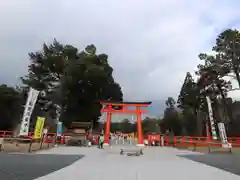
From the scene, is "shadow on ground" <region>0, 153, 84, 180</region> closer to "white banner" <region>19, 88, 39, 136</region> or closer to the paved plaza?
the paved plaza

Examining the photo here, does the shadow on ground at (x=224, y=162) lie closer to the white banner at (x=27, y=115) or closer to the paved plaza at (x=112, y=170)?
the paved plaza at (x=112, y=170)

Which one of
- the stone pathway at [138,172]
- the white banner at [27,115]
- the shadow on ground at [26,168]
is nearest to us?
the shadow on ground at [26,168]

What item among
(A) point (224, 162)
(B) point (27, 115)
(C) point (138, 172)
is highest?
(B) point (27, 115)

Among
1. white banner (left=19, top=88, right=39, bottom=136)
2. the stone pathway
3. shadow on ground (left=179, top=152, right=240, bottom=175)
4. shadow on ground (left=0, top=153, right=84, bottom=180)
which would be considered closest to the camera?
shadow on ground (left=0, top=153, right=84, bottom=180)

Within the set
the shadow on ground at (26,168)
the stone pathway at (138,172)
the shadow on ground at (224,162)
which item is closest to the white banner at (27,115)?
the shadow on ground at (26,168)

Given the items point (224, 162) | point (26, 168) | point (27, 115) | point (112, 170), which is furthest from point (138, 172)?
point (27, 115)

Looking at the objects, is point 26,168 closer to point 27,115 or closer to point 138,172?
point 138,172

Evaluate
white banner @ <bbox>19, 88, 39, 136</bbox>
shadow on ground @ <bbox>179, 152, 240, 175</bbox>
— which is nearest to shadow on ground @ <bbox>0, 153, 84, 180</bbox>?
shadow on ground @ <bbox>179, 152, 240, 175</bbox>

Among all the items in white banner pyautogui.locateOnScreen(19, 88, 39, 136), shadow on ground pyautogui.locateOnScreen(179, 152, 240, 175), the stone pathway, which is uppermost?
white banner pyautogui.locateOnScreen(19, 88, 39, 136)

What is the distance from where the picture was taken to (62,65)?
39406 mm

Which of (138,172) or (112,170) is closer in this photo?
(138,172)

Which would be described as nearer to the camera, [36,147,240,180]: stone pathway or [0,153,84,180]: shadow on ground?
[0,153,84,180]: shadow on ground

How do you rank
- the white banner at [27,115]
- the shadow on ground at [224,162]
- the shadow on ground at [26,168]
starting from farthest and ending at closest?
the white banner at [27,115]
the shadow on ground at [224,162]
the shadow on ground at [26,168]

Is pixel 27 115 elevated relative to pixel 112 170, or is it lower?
elevated
